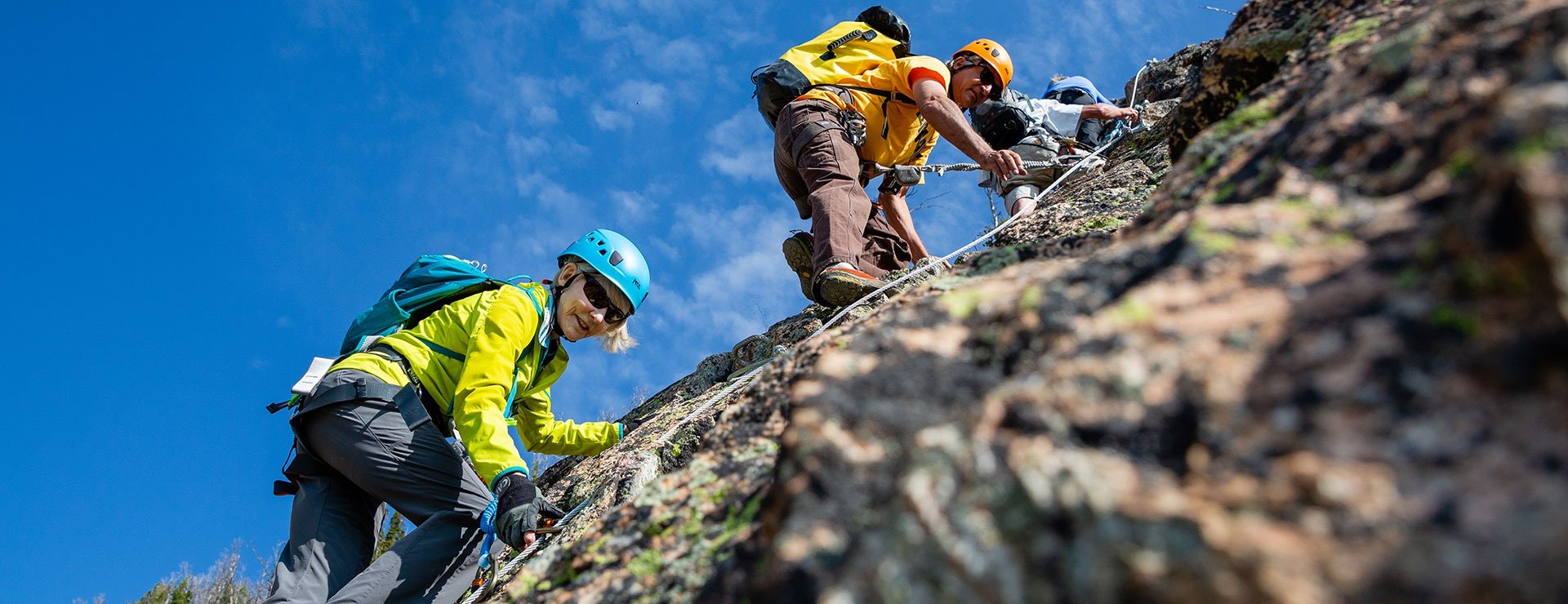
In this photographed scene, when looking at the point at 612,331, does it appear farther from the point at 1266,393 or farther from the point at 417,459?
the point at 1266,393

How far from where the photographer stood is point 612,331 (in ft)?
19.0

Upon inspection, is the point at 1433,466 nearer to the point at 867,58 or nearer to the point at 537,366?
the point at 537,366

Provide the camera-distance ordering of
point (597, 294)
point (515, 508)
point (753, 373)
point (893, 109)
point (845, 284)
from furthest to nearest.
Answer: point (893, 109) < point (597, 294) < point (845, 284) < point (753, 373) < point (515, 508)

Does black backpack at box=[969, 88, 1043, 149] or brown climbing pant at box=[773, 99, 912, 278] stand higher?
black backpack at box=[969, 88, 1043, 149]

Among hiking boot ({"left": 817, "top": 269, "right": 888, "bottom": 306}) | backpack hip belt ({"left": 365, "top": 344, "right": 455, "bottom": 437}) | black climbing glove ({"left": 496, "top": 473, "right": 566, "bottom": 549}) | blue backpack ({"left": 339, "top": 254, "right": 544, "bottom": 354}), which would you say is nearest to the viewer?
black climbing glove ({"left": 496, "top": 473, "right": 566, "bottom": 549})

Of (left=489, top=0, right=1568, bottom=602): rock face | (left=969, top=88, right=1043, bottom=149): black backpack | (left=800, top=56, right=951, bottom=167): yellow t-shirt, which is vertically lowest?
(left=489, top=0, right=1568, bottom=602): rock face

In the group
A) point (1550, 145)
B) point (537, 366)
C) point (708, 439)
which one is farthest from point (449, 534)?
point (1550, 145)

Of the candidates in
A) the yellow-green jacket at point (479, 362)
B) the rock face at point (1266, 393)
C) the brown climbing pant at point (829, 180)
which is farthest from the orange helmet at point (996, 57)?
the rock face at point (1266, 393)

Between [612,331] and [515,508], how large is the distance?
2.04 meters

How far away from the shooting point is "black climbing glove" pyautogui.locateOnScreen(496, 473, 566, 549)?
3902mm

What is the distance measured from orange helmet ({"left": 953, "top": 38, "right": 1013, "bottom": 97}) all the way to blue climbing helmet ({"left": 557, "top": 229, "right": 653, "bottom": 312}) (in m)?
3.08

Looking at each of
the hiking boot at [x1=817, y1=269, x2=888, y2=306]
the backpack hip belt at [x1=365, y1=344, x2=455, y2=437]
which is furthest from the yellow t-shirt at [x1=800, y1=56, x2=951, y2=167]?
the backpack hip belt at [x1=365, y1=344, x2=455, y2=437]

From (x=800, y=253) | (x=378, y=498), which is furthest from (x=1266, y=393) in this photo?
(x=800, y=253)

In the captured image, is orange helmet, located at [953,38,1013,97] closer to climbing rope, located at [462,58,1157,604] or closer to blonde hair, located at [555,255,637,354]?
climbing rope, located at [462,58,1157,604]
